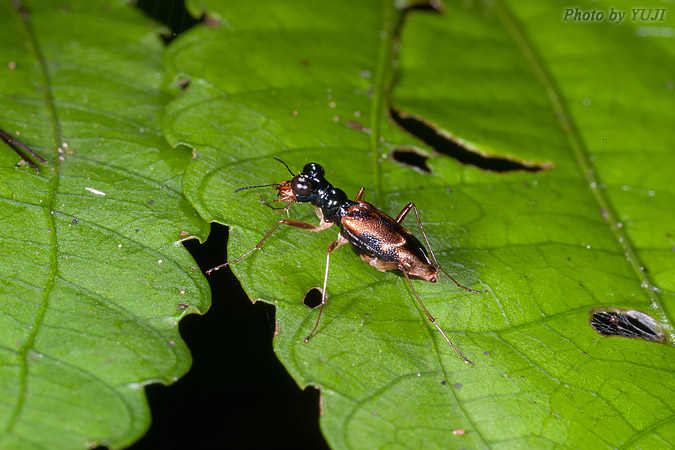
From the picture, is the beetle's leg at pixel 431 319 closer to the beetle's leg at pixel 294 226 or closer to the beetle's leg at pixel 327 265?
the beetle's leg at pixel 327 265

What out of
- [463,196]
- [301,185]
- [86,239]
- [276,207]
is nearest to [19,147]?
[86,239]

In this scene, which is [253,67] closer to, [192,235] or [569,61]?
[192,235]

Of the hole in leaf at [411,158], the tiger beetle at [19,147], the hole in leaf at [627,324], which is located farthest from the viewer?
the hole in leaf at [411,158]

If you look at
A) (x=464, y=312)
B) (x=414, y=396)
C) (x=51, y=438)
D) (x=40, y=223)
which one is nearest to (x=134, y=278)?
(x=40, y=223)

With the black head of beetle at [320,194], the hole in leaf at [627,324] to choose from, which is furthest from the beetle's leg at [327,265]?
the hole in leaf at [627,324]

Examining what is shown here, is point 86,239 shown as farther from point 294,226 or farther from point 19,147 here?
point 294,226
